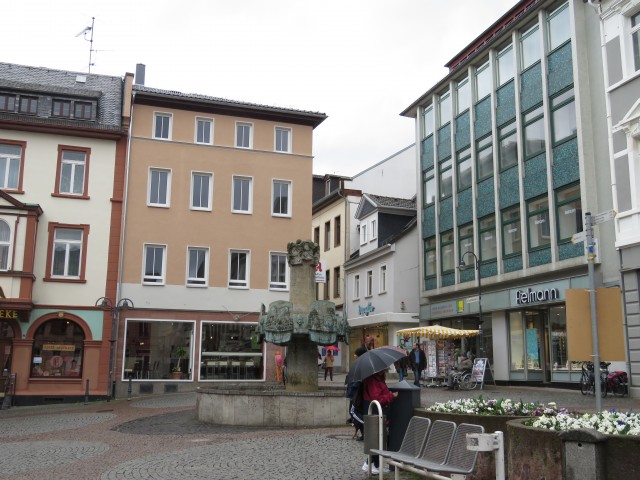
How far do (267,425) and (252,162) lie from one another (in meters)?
19.2

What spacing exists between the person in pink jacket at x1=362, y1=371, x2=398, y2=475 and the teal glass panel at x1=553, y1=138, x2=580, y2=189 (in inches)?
750

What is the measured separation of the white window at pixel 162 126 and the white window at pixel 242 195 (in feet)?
12.0

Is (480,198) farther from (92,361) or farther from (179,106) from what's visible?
(92,361)

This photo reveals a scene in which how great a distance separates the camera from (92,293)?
29.2m

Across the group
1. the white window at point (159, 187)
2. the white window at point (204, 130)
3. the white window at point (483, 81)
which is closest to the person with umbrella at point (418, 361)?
the white window at point (159, 187)

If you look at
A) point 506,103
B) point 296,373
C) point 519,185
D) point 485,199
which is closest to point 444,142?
point 485,199

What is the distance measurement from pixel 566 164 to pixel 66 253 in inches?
794

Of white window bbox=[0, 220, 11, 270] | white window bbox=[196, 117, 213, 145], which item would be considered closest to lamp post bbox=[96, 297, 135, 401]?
white window bbox=[0, 220, 11, 270]

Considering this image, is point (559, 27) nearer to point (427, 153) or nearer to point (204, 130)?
point (427, 153)

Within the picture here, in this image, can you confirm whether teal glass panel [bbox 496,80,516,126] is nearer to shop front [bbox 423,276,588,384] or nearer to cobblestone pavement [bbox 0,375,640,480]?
shop front [bbox 423,276,588,384]

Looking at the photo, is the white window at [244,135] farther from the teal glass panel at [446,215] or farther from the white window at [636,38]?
the white window at [636,38]

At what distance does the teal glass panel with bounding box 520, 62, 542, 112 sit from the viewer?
29.2 metres

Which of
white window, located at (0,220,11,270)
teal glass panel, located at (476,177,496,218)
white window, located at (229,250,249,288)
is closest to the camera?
white window, located at (0,220,11,270)

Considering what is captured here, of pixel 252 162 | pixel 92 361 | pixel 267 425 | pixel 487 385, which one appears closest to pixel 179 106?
pixel 252 162
